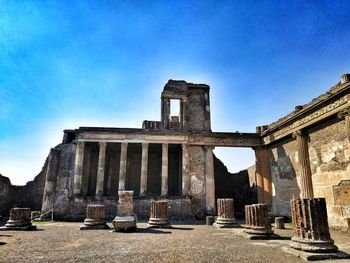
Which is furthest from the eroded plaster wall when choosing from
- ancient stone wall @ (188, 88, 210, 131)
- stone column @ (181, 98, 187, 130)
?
stone column @ (181, 98, 187, 130)

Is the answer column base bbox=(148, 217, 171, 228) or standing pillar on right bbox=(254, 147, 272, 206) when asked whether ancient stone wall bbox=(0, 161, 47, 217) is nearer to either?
column base bbox=(148, 217, 171, 228)

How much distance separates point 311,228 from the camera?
5.44m

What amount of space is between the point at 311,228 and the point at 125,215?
6.75 meters

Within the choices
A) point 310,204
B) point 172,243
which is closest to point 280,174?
point 310,204

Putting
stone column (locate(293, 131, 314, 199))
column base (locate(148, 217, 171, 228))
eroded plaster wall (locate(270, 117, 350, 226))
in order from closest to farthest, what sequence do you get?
eroded plaster wall (locate(270, 117, 350, 226)), column base (locate(148, 217, 171, 228)), stone column (locate(293, 131, 314, 199))

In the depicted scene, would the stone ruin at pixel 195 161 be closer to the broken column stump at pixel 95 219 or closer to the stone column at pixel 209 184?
the stone column at pixel 209 184

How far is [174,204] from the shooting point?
14227mm

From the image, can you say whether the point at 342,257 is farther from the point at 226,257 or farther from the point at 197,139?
the point at 197,139

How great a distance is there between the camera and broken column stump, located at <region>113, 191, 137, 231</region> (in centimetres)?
869

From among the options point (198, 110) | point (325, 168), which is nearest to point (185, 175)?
point (198, 110)

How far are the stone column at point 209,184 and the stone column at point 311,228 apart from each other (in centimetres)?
915

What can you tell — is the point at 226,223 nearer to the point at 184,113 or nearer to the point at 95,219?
the point at 95,219

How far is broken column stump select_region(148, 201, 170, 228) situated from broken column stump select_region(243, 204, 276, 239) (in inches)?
142

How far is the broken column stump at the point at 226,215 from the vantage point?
33.3 ft
